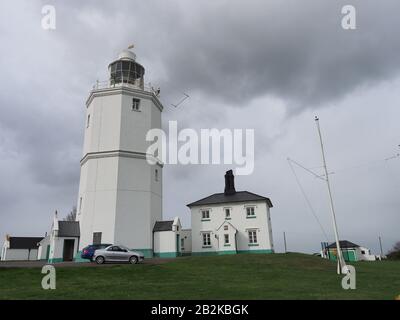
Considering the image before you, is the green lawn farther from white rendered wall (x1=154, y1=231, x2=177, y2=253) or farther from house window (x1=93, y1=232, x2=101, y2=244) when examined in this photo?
house window (x1=93, y1=232, x2=101, y2=244)

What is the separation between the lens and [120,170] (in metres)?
30.1

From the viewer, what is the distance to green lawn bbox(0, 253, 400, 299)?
11.1 meters

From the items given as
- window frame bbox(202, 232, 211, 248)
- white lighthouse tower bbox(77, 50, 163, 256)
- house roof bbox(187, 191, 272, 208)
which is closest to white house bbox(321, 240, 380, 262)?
house roof bbox(187, 191, 272, 208)

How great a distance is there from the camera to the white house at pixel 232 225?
36.3 m

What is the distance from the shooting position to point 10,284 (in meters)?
14.5

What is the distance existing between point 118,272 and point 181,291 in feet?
24.1

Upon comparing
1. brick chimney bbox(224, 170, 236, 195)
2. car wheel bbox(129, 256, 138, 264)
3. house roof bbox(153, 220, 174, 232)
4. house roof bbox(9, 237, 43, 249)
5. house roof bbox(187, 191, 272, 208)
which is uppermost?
brick chimney bbox(224, 170, 236, 195)

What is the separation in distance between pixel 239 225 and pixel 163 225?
9.97 meters

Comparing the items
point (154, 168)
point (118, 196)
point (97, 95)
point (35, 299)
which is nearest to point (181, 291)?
point (35, 299)

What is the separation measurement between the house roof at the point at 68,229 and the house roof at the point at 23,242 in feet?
70.9

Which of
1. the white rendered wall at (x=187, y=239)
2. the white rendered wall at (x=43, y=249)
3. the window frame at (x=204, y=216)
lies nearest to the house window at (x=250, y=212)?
the window frame at (x=204, y=216)

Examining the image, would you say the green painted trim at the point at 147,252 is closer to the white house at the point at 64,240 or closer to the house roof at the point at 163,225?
the house roof at the point at 163,225

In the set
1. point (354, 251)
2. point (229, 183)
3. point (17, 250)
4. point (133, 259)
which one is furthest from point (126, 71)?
point (354, 251)

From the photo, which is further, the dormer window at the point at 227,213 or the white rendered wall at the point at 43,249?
the dormer window at the point at 227,213
